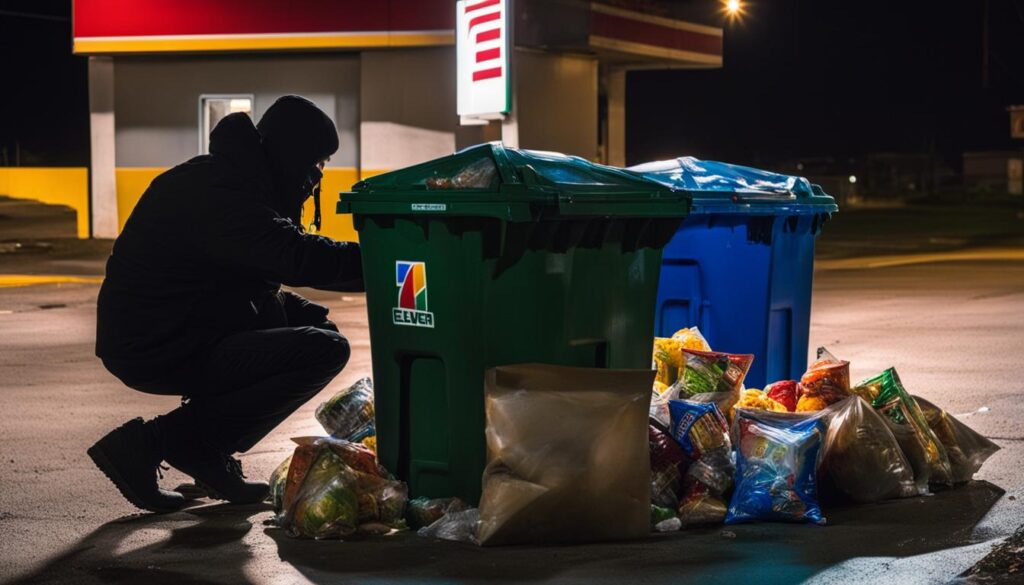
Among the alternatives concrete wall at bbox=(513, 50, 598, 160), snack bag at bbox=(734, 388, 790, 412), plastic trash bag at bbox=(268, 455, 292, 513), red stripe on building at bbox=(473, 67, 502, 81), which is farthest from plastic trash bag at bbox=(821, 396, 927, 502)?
concrete wall at bbox=(513, 50, 598, 160)

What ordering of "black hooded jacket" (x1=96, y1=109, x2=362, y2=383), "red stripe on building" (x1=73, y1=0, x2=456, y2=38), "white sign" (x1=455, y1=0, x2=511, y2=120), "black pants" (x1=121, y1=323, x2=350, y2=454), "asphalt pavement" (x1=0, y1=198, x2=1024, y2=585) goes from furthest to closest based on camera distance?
"red stripe on building" (x1=73, y1=0, x2=456, y2=38) < "white sign" (x1=455, y1=0, x2=511, y2=120) < "black pants" (x1=121, y1=323, x2=350, y2=454) < "black hooded jacket" (x1=96, y1=109, x2=362, y2=383) < "asphalt pavement" (x1=0, y1=198, x2=1024, y2=585)

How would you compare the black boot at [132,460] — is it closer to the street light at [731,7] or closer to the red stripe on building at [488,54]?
the red stripe on building at [488,54]

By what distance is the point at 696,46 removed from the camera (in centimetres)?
2819

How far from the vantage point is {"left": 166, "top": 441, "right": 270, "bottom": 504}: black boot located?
621 centimetres

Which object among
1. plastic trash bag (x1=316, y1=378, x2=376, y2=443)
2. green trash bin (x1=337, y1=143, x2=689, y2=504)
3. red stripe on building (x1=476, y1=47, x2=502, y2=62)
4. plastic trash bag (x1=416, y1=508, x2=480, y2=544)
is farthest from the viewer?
red stripe on building (x1=476, y1=47, x2=502, y2=62)

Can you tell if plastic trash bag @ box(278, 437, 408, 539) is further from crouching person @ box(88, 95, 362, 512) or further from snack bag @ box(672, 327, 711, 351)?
snack bag @ box(672, 327, 711, 351)

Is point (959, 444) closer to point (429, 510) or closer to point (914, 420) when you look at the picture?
point (914, 420)

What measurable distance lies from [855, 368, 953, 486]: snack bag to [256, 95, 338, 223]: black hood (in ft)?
8.30

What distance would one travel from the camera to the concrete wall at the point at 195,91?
25391 mm

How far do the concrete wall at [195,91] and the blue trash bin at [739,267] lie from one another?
17799 millimetres

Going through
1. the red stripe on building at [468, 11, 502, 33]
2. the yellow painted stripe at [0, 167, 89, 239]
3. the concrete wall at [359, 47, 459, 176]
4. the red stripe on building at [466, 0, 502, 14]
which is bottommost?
the yellow painted stripe at [0, 167, 89, 239]

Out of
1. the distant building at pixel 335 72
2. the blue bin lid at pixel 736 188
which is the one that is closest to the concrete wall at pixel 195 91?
the distant building at pixel 335 72

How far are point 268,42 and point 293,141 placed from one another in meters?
19.0

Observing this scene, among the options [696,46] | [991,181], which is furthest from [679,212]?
[991,181]
